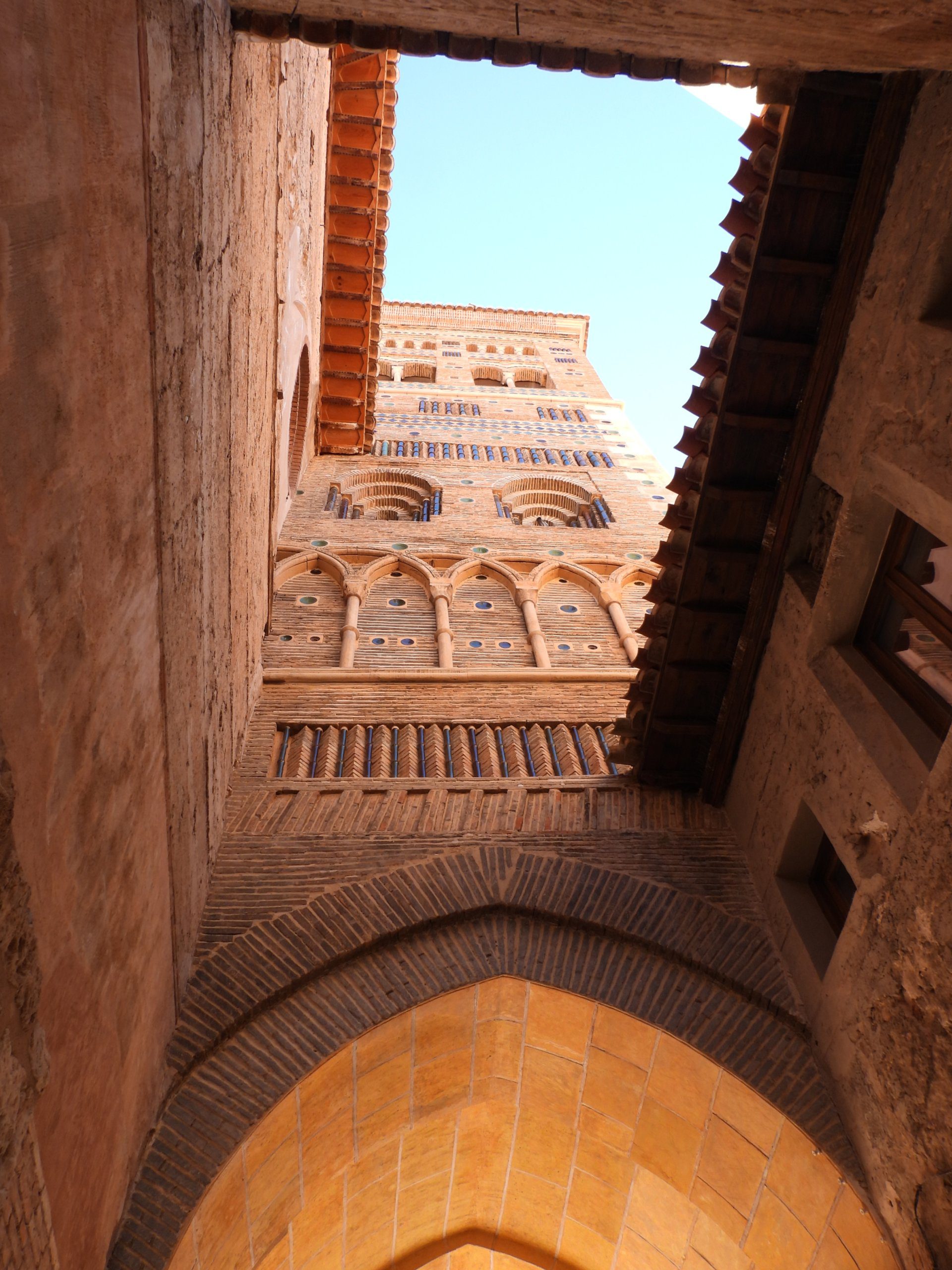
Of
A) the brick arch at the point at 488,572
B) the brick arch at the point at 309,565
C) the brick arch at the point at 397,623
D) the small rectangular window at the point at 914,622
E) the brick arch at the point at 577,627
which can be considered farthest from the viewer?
the brick arch at the point at 488,572

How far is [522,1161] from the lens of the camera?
16.8 feet

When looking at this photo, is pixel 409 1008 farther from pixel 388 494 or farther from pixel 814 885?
pixel 388 494

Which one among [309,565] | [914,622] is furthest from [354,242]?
[914,622]

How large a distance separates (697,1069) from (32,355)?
384 centimetres

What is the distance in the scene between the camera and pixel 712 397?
14.3 ft

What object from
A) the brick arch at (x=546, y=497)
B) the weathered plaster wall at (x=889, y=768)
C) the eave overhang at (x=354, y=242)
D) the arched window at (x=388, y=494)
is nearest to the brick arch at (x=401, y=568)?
the arched window at (x=388, y=494)

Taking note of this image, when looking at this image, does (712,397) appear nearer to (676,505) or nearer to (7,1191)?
(676,505)

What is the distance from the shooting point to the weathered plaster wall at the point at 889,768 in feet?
10.5

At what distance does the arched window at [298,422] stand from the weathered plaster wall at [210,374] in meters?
3.51

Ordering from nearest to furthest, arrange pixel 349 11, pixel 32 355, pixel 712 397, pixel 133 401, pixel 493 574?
pixel 32 355
pixel 133 401
pixel 349 11
pixel 712 397
pixel 493 574

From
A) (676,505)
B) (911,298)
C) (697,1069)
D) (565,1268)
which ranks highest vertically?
(911,298)

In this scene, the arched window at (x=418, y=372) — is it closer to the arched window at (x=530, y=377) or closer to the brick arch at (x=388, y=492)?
the arched window at (x=530, y=377)

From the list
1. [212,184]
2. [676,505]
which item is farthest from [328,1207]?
[212,184]

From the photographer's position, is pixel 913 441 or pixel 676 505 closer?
pixel 913 441
